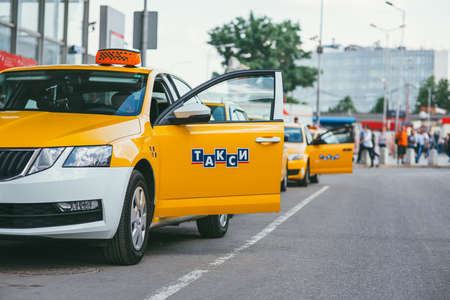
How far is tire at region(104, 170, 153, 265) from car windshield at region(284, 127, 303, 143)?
42.7ft

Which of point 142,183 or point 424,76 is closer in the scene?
point 142,183

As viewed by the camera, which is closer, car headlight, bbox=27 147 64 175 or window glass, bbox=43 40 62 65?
car headlight, bbox=27 147 64 175

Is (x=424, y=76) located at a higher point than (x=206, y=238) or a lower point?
higher

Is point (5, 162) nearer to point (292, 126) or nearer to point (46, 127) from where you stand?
point (46, 127)

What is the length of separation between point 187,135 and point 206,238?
222 cm

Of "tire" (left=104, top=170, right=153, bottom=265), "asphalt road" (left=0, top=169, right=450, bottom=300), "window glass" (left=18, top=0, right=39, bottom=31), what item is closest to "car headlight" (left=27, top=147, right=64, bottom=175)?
"tire" (left=104, top=170, right=153, bottom=265)

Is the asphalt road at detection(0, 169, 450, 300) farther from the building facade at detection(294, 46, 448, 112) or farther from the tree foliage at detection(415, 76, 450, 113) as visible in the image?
the building facade at detection(294, 46, 448, 112)

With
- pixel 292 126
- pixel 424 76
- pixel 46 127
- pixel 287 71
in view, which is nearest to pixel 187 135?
pixel 46 127

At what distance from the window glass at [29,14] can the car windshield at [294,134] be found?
744 centimetres

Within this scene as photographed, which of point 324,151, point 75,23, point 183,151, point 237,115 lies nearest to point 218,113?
point 237,115

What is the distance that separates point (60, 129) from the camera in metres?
6.24

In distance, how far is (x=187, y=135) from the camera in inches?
278

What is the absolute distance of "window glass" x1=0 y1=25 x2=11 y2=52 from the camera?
64.6ft

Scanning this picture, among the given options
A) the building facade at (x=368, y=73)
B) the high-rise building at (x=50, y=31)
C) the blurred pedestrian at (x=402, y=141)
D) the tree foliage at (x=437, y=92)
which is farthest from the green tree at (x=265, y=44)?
the building facade at (x=368, y=73)
